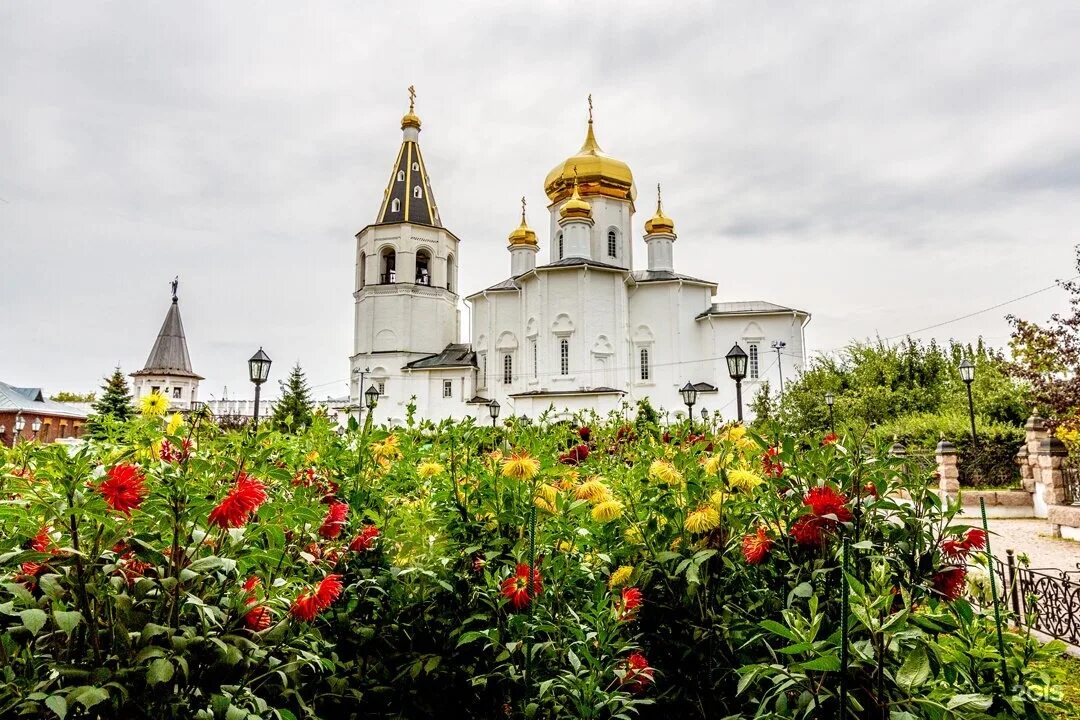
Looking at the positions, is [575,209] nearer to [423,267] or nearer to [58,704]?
[423,267]

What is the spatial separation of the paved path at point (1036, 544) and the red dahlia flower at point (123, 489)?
8337 mm

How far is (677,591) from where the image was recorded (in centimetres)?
201

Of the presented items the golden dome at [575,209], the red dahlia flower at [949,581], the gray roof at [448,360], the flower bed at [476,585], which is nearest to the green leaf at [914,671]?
the flower bed at [476,585]

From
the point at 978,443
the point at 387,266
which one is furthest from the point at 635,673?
the point at 387,266

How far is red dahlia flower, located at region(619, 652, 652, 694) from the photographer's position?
171 cm

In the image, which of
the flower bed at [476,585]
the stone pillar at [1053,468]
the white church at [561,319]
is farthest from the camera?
the white church at [561,319]

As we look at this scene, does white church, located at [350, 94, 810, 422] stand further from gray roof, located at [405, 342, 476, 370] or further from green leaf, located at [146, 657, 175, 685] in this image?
green leaf, located at [146, 657, 175, 685]

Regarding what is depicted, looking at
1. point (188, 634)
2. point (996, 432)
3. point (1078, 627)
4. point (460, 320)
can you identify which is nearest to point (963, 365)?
point (996, 432)

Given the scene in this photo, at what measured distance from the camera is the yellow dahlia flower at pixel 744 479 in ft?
6.29

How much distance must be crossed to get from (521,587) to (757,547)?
2.27 feet

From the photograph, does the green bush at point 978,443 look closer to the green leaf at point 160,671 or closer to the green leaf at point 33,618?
the green leaf at point 160,671

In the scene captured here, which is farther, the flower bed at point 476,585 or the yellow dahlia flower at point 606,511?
the yellow dahlia flower at point 606,511

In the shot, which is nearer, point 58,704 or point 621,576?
point 58,704

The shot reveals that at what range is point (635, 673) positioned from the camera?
67.3 inches
